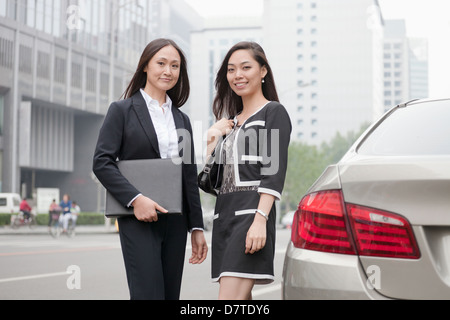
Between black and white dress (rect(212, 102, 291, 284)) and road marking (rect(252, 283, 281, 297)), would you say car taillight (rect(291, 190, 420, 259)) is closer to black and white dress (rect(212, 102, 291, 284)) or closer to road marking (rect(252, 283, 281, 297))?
black and white dress (rect(212, 102, 291, 284))

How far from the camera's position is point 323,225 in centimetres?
227

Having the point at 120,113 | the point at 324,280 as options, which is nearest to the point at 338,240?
the point at 324,280

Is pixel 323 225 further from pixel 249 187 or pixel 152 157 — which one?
pixel 152 157

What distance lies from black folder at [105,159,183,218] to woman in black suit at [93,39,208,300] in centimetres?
4

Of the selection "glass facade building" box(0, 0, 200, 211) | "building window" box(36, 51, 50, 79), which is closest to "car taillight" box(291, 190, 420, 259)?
"glass facade building" box(0, 0, 200, 211)

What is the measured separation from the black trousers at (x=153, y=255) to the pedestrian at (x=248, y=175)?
0.21 m

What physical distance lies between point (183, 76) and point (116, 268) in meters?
7.73

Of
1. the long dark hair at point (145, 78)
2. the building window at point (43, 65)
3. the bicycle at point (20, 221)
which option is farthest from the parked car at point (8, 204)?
the long dark hair at point (145, 78)

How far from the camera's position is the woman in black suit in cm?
304

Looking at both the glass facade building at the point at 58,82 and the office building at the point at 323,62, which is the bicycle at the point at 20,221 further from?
the office building at the point at 323,62

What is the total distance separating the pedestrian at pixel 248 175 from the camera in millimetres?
2928

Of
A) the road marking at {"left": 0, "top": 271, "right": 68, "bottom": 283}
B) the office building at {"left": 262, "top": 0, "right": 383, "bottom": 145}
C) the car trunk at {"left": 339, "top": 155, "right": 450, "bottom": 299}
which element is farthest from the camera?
the office building at {"left": 262, "top": 0, "right": 383, "bottom": 145}

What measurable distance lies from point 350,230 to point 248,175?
916mm

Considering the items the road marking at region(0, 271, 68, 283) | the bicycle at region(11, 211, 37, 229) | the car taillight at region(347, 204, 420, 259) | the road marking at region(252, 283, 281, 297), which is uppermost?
the car taillight at region(347, 204, 420, 259)
